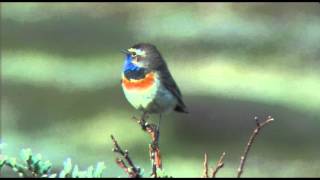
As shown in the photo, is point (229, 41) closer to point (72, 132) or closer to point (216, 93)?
point (216, 93)

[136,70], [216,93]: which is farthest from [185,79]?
[136,70]

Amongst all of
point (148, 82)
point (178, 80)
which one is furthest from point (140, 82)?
point (178, 80)

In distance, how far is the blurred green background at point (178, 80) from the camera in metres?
5.76

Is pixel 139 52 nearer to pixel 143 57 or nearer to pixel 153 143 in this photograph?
pixel 143 57

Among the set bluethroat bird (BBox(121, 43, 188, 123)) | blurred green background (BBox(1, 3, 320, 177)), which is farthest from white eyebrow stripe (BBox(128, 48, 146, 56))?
blurred green background (BBox(1, 3, 320, 177))

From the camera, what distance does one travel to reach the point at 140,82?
4.66 ft

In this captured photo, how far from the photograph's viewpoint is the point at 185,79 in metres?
6.55

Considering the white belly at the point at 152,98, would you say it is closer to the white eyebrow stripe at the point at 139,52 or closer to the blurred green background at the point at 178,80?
the white eyebrow stripe at the point at 139,52

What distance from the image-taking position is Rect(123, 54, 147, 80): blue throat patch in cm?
142

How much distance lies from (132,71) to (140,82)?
0.07 feet

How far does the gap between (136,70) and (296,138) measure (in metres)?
4.52

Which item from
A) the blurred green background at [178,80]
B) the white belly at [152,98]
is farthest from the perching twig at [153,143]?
the blurred green background at [178,80]

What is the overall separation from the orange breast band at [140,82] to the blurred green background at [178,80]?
3716 millimetres

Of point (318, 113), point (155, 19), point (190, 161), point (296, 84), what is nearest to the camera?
point (190, 161)
